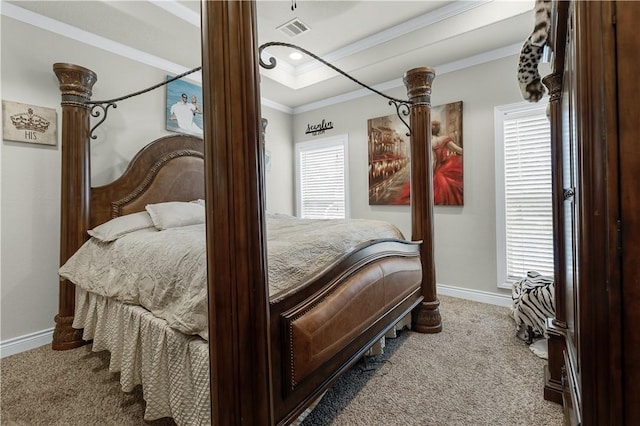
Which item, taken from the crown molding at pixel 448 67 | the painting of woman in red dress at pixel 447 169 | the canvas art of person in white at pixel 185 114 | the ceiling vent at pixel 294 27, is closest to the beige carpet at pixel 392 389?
the painting of woman in red dress at pixel 447 169

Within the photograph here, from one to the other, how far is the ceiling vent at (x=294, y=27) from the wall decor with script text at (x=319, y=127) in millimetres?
1490

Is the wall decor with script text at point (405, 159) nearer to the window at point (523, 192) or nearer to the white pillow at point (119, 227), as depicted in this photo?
the window at point (523, 192)

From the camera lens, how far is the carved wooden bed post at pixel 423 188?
238 cm

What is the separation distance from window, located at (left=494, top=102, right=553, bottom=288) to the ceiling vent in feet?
6.97

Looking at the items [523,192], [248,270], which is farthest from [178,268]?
[523,192]

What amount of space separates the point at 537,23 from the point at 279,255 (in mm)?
1351

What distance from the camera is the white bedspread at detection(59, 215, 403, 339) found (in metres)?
1.20

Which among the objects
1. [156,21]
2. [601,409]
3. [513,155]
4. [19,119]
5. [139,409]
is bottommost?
[139,409]

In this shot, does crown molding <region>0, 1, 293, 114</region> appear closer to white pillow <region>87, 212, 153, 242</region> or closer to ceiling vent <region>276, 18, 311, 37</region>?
ceiling vent <region>276, 18, 311, 37</region>

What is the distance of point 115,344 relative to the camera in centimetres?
163

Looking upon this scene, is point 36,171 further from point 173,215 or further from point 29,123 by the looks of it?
point 173,215

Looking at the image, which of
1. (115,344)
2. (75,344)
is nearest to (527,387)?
(115,344)

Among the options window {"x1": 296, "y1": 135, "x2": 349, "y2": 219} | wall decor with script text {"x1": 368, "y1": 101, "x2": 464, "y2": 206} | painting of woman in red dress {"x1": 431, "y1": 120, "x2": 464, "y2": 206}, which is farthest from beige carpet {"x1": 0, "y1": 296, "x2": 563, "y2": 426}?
window {"x1": 296, "y1": 135, "x2": 349, "y2": 219}

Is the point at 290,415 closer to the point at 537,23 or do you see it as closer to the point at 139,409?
the point at 139,409
